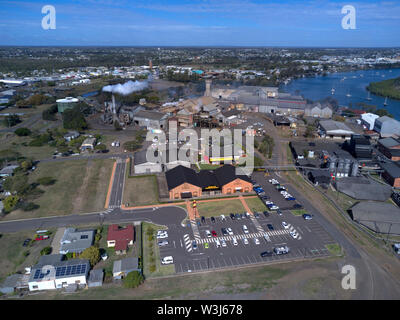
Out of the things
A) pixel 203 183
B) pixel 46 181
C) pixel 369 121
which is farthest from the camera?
pixel 369 121

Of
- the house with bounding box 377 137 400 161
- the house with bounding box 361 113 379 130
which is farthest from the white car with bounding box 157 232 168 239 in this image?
the house with bounding box 361 113 379 130

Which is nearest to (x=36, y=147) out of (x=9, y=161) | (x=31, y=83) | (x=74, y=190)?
(x=9, y=161)

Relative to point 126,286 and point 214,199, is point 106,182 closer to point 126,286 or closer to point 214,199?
point 214,199

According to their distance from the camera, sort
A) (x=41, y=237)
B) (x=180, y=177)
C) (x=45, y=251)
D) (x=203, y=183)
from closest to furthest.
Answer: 1. (x=45, y=251)
2. (x=41, y=237)
3. (x=180, y=177)
4. (x=203, y=183)

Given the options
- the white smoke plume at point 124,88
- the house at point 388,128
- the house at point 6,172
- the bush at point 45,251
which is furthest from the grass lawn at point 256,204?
the white smoke plume at point 124,88

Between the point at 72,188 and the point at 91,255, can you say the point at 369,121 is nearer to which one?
the point at 72,188

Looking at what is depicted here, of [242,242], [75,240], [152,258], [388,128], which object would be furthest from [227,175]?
[388,128]

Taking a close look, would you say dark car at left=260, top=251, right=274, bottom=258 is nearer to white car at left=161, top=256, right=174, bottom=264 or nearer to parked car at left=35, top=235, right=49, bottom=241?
white car at left=161, top=256, right=174, bottom=264
